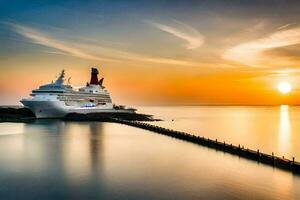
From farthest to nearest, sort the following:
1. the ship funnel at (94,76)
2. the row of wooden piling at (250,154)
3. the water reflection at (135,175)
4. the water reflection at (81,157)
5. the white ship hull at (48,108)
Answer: the ship funnel at (94,76) → the white ship hull at (48,108) → the row of wooden piling at (250,154) → the water reflection at (81,157) → the water reflection at (135,175)

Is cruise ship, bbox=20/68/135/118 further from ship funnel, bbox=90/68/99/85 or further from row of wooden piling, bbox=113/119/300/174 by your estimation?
row of wooden piling, bbox=113/119/300/174

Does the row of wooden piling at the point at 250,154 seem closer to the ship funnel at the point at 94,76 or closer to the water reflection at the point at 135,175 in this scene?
the water reflection at the point at 135,175

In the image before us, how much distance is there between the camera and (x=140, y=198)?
2452 centimetres

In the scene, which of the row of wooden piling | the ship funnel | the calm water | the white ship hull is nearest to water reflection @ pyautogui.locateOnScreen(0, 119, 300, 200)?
the calm water

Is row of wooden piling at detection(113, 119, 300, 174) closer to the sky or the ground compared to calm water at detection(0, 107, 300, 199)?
closer to the sky

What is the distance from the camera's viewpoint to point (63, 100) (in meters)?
105

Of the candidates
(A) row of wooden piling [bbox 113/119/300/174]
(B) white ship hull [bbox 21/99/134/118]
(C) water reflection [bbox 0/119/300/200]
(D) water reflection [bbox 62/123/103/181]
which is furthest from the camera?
(B) white ship hull [bbox 21/99/134/118]

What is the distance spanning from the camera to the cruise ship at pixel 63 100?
100 meters

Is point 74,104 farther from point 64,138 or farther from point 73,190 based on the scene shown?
point 73,190

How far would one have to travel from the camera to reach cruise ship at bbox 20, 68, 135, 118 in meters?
100

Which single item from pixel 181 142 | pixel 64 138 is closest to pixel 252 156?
pixel 181 142

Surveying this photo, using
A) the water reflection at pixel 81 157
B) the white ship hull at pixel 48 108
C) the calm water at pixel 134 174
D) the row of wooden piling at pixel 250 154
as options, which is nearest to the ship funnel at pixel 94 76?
the white ship hull at pixel 48 108

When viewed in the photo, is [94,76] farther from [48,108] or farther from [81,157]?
[81,157]

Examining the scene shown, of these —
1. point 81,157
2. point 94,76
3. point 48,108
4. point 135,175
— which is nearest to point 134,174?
point 135,175
